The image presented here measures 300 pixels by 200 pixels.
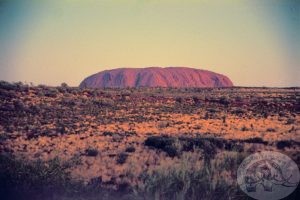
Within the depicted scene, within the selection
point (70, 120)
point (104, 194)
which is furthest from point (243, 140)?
point (70, 120)

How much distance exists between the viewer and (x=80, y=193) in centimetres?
743

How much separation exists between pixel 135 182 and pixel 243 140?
7.28m

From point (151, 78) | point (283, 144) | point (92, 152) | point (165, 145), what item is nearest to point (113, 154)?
point (92, 152)

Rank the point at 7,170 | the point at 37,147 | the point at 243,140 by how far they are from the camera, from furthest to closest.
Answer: the point at 243,140, the point at 37,147, the point at 7,170

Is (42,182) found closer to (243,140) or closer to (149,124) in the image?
(243,140)

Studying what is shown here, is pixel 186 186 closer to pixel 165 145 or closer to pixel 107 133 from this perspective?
pixel 165 145

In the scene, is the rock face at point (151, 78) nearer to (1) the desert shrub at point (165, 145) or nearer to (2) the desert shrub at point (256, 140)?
(2) the desert shrub at point (256, 140)

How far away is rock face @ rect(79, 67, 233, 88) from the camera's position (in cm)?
10175
